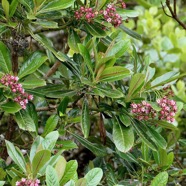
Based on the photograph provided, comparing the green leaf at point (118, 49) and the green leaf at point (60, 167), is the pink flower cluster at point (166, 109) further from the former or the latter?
the green leaf at point (60, 167)

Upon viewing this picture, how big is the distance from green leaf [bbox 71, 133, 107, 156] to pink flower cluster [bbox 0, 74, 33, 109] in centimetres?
27

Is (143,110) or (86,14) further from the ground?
(86,14)

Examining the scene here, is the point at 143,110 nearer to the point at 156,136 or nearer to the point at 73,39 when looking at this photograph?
the point at 156,136

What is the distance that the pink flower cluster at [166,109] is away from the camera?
1.41 meters

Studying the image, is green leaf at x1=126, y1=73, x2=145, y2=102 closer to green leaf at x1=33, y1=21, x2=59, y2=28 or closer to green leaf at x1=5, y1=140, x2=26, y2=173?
green leaf at x1=33, y1=21, x2=59, y2=28

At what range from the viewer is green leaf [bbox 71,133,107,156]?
157cm

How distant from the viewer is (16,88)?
131 cm

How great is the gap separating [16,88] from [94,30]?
30 centimetres

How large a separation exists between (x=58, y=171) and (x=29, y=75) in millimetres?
427

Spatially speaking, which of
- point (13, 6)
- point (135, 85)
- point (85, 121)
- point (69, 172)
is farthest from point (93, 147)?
point (13, 6)

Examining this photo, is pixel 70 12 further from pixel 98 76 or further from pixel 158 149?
pixel 158 149

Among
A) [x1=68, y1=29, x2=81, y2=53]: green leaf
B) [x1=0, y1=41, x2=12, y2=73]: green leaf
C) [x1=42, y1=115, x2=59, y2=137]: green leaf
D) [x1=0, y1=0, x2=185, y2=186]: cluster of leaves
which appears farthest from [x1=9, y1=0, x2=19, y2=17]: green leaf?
[x1=42, y1=115, x2=59, y2=137]: green leaf

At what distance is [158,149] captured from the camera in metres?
1.52

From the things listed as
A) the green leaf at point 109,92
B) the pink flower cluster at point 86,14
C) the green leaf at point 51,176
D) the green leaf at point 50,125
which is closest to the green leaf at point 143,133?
the green leaf at point 109,92
